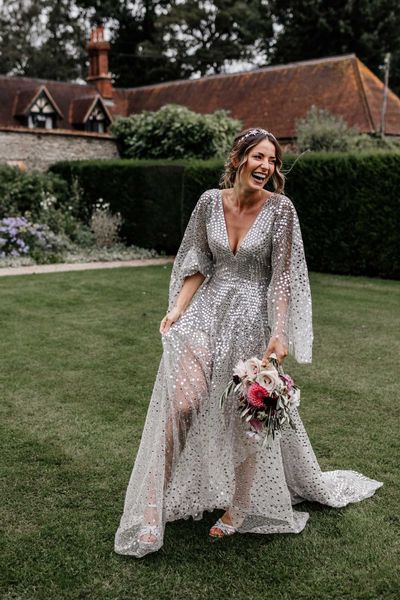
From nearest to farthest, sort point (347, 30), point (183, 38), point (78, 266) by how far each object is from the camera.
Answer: point (78, 266)
point (347, 30)
point (183, 38)

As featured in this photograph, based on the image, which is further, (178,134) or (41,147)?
(178,134)

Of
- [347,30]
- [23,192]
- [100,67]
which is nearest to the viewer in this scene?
[23,192]

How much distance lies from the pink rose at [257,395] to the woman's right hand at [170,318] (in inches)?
26.1

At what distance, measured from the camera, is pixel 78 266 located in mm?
13383

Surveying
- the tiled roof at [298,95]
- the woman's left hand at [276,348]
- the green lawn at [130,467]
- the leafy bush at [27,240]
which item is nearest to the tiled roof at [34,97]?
the tiled roof at [298,95]

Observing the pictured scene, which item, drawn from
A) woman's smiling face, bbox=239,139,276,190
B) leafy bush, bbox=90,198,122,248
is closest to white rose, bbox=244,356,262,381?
woman's smiling face, bbox=239,139,276,190

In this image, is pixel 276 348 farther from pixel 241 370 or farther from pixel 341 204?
pixel 341 204

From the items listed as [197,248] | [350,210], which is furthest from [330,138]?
[197,248]

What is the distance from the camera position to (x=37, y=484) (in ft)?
12.2

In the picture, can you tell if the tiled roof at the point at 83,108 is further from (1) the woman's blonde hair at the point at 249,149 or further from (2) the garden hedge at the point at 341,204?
(1) the woman's blonde hair at the point at 249,149

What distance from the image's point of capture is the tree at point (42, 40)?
40.4 m

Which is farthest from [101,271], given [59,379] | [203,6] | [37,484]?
[203,6]

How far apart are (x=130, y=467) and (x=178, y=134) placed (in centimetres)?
1702

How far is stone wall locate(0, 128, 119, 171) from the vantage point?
61.7 feet
